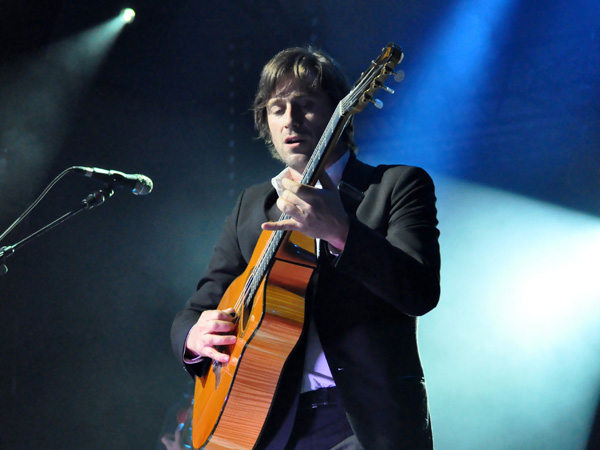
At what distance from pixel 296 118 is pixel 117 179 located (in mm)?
1099

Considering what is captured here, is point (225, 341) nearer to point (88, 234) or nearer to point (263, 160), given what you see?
point (88, 234)

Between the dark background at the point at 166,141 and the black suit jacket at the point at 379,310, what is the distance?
2941 millimetres

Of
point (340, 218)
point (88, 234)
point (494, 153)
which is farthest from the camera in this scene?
point (494, 153)

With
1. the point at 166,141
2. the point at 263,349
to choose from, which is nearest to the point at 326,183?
the point at 263,349

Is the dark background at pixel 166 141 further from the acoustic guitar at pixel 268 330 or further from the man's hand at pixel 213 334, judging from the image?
the acoustic guitar at pixel 268 330

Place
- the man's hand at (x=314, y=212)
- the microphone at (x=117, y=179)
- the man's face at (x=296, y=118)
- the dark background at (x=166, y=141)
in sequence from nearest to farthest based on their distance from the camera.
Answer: the man's hand at (x=314, y=212)
the man's face at (x=296, y=118)
the microphone at (x=117, y=179)
the dark background at (x=166, y=141)

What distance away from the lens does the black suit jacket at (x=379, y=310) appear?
4.68 ft

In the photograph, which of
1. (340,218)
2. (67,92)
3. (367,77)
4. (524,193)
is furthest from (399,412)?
(67,92)

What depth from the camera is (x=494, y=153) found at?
181 inches

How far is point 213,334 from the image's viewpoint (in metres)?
1.87

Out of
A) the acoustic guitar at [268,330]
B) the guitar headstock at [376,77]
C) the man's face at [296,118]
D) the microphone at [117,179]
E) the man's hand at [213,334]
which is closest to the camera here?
the guitar headstock at [376,77]

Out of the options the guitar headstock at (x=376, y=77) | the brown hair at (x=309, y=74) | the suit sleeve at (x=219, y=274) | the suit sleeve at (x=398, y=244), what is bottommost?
the suit sleeve at (x=219, y=274)

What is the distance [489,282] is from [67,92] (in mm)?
4024

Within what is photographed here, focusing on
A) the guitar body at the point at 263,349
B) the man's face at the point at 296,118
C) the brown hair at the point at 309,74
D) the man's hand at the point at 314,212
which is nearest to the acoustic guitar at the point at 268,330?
the guitar body at the point at 263,349
